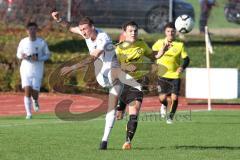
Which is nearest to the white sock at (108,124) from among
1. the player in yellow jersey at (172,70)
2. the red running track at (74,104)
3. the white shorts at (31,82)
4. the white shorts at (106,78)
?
the white shorts at (106,78)

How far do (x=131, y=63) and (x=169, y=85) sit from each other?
4756 millimetres

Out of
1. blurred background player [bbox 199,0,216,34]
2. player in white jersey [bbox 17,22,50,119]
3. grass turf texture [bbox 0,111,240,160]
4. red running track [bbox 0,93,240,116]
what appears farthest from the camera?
blurred background player [bbox 199,0,216,34]

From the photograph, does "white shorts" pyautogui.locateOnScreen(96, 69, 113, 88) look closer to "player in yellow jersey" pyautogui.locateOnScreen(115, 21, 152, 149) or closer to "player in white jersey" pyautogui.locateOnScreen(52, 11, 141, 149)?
"player in white jersey" pyautogui.locateOnScreen(52, 11, 141, 149)

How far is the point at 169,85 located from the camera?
1941 cm

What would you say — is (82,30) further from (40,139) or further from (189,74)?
(189,74)

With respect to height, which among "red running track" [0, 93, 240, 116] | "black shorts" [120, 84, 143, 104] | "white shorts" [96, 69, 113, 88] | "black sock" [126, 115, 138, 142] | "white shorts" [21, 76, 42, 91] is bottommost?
"red running track" [0, 93, 240, 116]

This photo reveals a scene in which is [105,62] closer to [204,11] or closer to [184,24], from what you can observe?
[184,24]

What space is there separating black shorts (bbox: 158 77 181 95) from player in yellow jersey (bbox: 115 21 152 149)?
151 inches

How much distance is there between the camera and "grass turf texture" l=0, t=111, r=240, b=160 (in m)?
12.2

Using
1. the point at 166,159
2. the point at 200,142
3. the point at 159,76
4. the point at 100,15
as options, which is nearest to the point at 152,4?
the point at 100,15

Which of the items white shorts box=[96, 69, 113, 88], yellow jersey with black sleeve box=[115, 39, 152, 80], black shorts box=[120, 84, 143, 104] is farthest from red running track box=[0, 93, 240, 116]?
white shorts box=[96, 69, 113, 88]

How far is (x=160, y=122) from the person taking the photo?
18609mm

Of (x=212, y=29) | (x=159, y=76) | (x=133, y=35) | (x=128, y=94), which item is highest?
(x=133, y=35)

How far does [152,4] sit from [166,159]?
2176 cm
